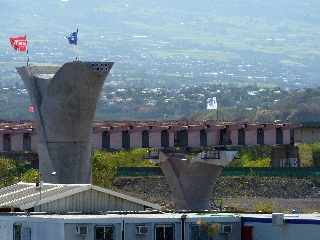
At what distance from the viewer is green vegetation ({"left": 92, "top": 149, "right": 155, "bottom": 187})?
98.5 meters

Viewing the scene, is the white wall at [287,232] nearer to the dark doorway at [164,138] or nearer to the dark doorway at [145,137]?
the dark doorway at [164,138]

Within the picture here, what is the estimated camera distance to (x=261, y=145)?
124 meters

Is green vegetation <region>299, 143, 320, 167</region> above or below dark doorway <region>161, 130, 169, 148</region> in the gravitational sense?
below

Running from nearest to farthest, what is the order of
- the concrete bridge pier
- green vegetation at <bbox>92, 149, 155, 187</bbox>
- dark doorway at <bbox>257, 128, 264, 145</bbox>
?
the concrete bridge pier < green vegetation at <bbox>92, 149, 155, 187</bbox> < dark doorway at <bbox>257, 128, 264, 145</bbox>

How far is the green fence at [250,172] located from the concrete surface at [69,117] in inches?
1168

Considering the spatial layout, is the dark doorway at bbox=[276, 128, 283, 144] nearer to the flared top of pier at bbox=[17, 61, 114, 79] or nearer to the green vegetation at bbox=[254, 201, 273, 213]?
the green vegetation at bbox=[254, 201, 273, 213]

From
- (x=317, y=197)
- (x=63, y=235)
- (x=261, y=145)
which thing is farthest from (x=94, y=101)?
(x=261, y=145)

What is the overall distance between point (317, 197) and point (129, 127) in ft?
53.6

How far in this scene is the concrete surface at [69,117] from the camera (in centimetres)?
7944

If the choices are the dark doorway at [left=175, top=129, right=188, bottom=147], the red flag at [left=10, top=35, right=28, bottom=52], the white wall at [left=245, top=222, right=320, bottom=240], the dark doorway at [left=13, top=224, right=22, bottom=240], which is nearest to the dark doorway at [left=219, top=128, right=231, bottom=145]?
the dark doorway at [left=175, top=129, right=188, bottom=147]

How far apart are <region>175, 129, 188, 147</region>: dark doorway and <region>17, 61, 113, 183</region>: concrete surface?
3287cm

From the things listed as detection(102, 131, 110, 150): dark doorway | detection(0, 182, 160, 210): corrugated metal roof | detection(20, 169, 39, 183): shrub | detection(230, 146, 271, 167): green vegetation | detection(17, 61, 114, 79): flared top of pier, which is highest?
detection(17, 61, 114, 79): flared top of pier

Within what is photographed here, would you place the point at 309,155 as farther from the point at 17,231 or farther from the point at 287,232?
the point at 287,232

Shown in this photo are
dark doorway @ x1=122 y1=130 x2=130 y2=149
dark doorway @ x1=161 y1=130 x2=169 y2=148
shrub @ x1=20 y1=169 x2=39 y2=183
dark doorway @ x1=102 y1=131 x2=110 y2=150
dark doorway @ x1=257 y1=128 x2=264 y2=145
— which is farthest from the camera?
dark doorway @ x1=257 y1=128 x2=264 y2=145
